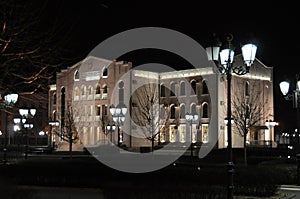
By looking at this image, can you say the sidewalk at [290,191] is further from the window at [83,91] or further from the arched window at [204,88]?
the window at [83,91]

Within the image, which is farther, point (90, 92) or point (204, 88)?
point (90, 92)

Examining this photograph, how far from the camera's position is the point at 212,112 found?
6256cm

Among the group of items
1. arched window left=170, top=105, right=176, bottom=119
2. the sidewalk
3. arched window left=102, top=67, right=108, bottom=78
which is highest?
arched window left=102, top=67, right=108, bottom=78

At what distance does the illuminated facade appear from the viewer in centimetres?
6216

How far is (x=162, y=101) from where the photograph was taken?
6875 cm

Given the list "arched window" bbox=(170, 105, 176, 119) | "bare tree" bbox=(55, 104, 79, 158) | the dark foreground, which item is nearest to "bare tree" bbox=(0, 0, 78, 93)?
the dark foreground

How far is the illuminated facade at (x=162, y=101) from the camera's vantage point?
62.2m

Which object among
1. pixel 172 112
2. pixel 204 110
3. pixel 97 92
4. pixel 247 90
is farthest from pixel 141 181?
pixel 97 92

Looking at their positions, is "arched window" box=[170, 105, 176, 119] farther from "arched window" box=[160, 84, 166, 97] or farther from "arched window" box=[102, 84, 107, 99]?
"arched window" box=[102, 84, 107, 99]

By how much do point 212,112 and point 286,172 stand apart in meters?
38.3

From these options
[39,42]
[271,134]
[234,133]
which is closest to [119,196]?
[39,42]

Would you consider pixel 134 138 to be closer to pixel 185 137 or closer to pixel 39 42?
pixel 185 137

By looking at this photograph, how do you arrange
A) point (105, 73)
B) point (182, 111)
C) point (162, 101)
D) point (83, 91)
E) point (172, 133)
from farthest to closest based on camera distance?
point (83, 91), point (105, 73), point (162, 101), point (182, 111), point (172, 133)

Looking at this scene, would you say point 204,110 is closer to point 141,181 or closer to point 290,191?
point 290,191
